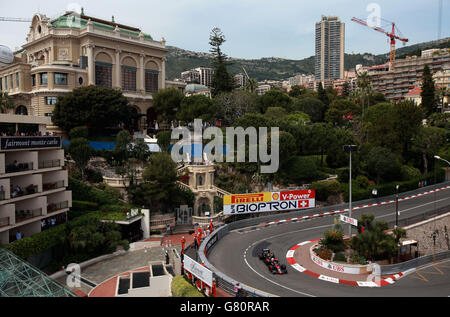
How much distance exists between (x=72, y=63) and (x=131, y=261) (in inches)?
1991

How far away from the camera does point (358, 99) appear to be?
103688mm

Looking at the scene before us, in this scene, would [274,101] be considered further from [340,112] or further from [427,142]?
[427,142]

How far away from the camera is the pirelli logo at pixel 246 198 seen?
134 ft

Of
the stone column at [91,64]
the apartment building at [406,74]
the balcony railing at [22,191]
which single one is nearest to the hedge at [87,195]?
the balcony railing at [22,191]

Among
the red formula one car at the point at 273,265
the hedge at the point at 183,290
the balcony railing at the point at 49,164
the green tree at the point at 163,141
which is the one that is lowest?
the red formula one car at the point at 273,265

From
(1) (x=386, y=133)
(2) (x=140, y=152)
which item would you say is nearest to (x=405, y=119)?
(1) (x=386, y=133)

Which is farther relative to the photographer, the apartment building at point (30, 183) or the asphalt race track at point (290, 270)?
the apartment building at point (30, 183)

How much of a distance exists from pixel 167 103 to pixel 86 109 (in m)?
17.3

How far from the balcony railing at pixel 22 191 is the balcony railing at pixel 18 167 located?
1551mm

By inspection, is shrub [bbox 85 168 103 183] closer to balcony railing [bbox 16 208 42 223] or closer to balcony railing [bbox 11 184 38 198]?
balcony railing [bbox 11 184 38 198]

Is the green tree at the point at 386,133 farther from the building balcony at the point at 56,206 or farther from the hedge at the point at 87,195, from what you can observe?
the building balcony at the point at 56,206

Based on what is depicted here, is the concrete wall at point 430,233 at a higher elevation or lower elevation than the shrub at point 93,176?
lower

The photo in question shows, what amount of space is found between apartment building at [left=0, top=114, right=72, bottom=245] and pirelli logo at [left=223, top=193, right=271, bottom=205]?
669 inches
